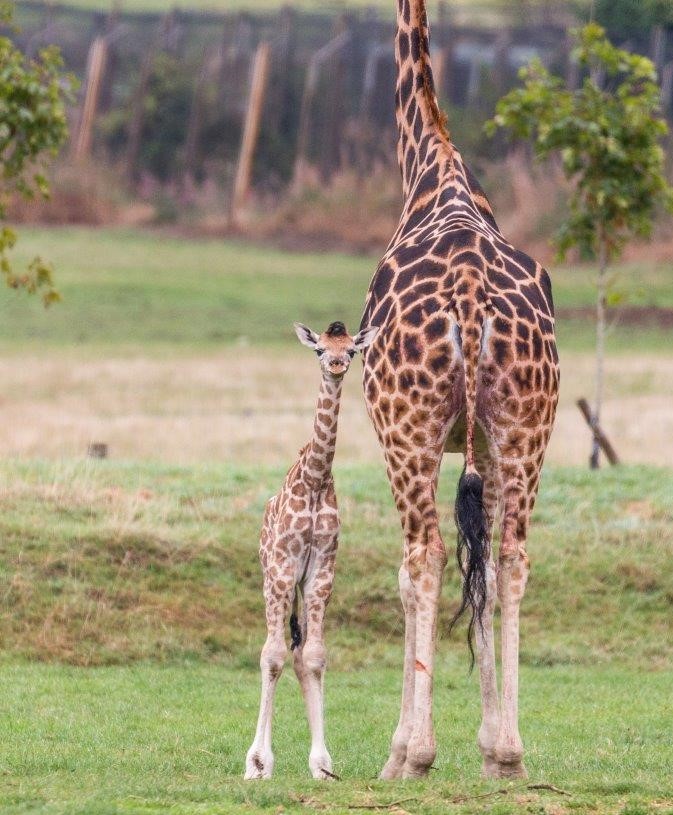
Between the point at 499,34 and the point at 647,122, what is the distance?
28.4 m

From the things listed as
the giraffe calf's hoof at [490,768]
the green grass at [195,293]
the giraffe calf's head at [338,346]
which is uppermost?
the green grass at [195,293]

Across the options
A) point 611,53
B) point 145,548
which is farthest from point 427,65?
point 611,53

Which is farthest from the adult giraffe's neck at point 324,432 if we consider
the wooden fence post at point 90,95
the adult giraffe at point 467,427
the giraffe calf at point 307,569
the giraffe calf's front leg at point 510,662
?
the wooden fence post at point 90,95

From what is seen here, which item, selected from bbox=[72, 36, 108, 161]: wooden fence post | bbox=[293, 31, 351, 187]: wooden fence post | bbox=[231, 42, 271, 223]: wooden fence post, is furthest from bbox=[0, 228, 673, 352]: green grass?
bbox=[72, 36, 108, 161]: wooden fence post

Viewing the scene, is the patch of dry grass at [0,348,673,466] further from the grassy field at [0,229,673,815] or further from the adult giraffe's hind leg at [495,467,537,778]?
the adult giraffe's hind leg at [495,467,537,778]

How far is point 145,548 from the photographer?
13516 mm

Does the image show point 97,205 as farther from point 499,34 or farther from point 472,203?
point 472,203

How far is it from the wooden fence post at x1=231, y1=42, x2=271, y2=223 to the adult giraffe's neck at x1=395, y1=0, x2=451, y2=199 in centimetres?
3507

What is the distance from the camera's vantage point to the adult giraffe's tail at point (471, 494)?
8195mm

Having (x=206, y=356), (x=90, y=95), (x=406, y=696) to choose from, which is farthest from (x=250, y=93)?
(x=406, y=696)

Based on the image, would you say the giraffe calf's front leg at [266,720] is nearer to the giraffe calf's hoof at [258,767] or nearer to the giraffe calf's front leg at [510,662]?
the giraffe calf's hoof at [258,767]

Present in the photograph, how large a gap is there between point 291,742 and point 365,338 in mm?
3014

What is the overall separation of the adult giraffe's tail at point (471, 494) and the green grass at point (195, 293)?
859 inches

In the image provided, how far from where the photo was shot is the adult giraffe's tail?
8195mm
